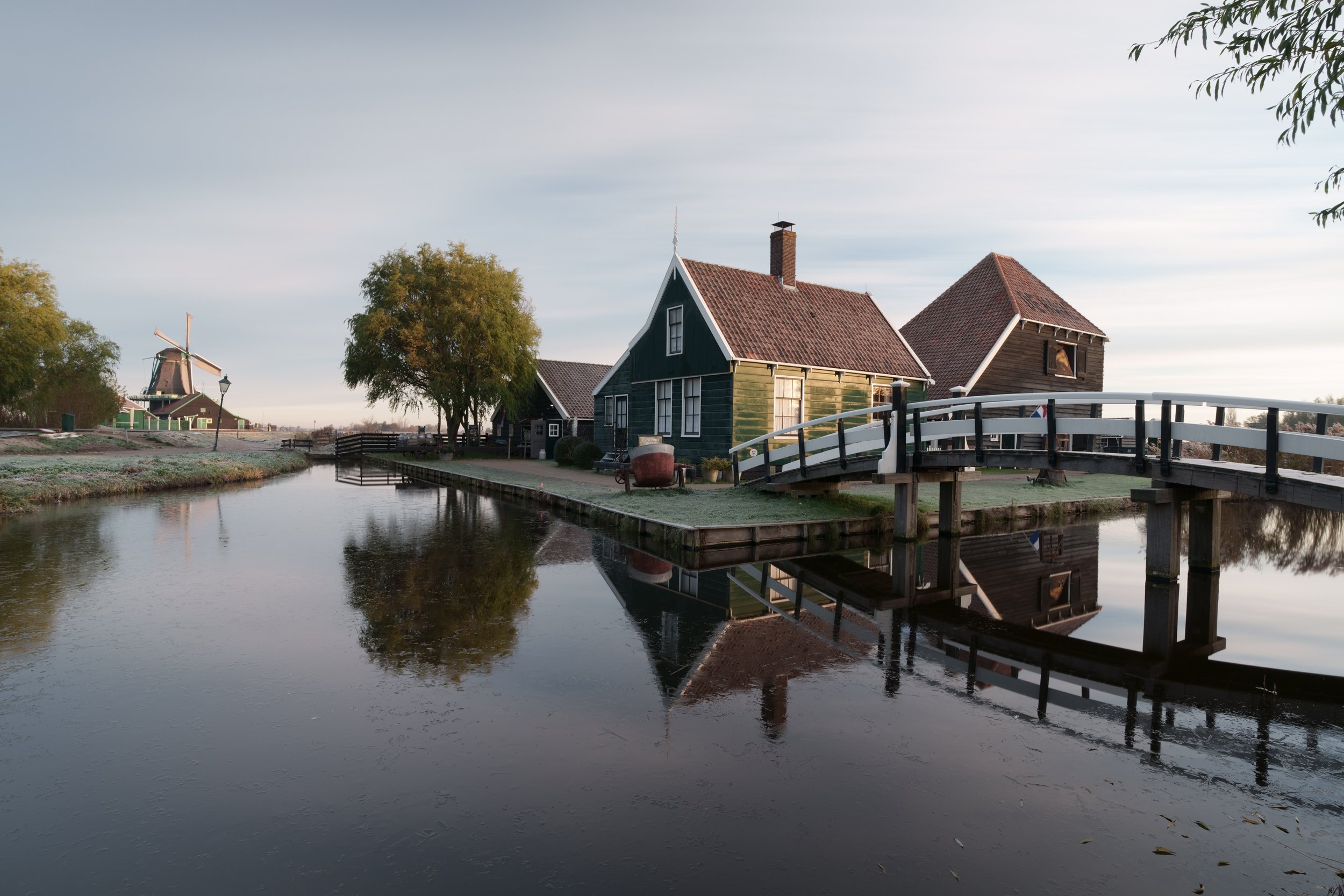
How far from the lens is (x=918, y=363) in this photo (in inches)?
1058

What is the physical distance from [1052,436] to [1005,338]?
16.8m

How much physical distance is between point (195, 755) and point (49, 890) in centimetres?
146

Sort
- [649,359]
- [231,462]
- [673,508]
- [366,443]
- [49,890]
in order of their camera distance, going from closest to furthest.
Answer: [49,890] → [673,508] → [649,359] → [231,462] → [366,443]

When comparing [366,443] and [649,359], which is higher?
[649,359]

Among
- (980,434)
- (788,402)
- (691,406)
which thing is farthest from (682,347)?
(980,434)

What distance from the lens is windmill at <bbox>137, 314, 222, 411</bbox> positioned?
8500 cm

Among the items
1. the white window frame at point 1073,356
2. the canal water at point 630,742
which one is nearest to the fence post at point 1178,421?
the canal water at point 630,742

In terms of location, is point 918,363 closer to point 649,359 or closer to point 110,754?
point 649,359

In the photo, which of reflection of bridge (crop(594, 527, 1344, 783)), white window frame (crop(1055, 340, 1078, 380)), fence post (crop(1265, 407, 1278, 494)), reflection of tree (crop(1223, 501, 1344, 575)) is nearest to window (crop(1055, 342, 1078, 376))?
white window frame (crop(1055, 340, 1078, 380))

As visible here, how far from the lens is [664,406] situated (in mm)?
25781

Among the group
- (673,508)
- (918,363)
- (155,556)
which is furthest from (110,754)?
(918,363)

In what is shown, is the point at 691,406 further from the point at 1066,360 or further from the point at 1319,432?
the point at 1066,360

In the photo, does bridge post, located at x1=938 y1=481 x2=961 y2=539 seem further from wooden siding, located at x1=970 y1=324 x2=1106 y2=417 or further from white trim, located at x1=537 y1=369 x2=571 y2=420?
white trim, located at x1=537 y1=369 x2=571 y2=420

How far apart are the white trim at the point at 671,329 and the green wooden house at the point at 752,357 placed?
0.04m
